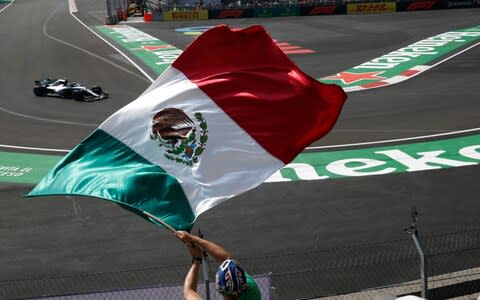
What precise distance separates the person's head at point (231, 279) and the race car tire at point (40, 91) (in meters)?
24.9

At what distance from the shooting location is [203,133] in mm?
7828

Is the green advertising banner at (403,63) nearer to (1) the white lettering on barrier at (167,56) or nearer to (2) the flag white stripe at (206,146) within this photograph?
(1) the white lettering on barrier at (167,56)

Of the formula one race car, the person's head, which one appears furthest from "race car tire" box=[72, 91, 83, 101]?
the person's head

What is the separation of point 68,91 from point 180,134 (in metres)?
20.5

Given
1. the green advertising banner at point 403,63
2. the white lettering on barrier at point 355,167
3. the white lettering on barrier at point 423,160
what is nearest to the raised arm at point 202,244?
the white lettering on barrier at point 355,167

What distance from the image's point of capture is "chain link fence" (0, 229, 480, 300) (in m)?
10.7

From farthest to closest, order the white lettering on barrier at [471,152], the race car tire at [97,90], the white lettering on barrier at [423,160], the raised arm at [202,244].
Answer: the race car tire at [97,90]
the white lettering on barrier at [471,152]
the white lettering on barrier at [423,160]
the raised arm at [202,244]

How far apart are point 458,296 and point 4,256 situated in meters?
7.66

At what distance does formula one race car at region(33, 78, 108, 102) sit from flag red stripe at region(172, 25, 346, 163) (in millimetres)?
19116

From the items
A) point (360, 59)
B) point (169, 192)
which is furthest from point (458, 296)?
point (360, 59)

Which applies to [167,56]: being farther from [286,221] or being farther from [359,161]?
[286,221]

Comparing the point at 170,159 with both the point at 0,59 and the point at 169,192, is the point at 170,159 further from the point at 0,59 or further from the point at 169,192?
the point at 0,59

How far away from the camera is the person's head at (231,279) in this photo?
13.8 feet

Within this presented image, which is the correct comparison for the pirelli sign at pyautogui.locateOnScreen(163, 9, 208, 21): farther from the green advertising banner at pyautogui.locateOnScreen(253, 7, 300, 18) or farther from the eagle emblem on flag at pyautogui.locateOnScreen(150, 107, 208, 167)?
the eagle emblem on flag at pyautogui.locateOnScreen(150, 107, 208, 167)
